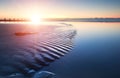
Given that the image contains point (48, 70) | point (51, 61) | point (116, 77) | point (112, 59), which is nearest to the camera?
point (116, 77)

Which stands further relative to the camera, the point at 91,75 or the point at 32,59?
the point at 32,59

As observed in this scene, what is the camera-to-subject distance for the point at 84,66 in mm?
8492

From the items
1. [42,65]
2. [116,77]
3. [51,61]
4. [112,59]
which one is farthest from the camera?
Answer: [112,59]

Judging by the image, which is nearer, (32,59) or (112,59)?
(32,59)

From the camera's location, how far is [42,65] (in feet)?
27.1

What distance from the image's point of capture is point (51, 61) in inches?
352

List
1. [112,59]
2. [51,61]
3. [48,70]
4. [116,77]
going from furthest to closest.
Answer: [112,59] < [51,61] < [48,70] < [116,77]

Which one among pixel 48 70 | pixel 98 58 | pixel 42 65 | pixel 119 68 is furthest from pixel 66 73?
pixel 98 58

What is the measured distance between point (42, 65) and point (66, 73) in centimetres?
112

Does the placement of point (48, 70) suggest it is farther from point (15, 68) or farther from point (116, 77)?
point (116, 77)

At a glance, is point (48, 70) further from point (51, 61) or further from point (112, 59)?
point (112, 59)

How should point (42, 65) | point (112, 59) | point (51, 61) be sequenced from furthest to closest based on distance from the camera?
point (112, 59)
point (51, 61)
point (42, 65)

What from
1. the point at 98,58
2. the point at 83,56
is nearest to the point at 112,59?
the point at 98,58

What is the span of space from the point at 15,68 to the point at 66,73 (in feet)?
5.05
